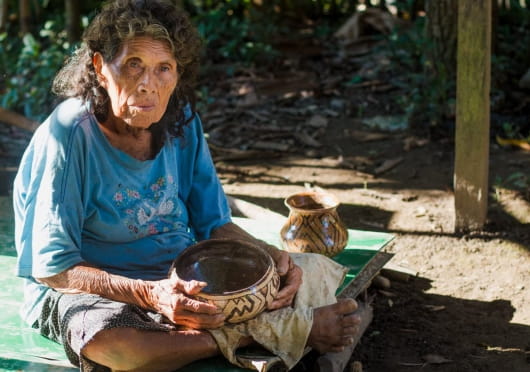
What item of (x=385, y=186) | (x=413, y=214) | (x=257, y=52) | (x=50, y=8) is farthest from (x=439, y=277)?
(x=50, y=8)

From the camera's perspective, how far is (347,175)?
6.08m

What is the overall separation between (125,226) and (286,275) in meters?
0.70

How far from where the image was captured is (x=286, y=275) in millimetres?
3125

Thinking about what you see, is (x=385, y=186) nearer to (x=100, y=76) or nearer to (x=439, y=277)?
(x=439, y=277)

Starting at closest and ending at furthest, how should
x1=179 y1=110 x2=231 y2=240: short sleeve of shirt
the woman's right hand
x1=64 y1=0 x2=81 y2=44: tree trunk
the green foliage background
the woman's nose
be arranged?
the woman's right hand < the woman's nose < x1=179 y1=110 x2=231 y2=240: short sleeve of shirt < the green foliage background < x1=64 y1=0 x2=81 y2=44: tree trunk

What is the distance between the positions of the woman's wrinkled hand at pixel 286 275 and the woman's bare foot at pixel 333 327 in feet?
0.42

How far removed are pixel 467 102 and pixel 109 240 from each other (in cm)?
264

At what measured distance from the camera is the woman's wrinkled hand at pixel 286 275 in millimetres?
3016

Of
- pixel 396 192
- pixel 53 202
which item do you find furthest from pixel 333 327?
pixel 396 192

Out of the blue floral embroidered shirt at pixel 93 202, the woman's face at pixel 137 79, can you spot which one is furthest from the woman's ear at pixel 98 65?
the blue floral embroidered shirt at pixel 93 202

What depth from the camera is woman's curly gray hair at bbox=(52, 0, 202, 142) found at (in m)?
2.84

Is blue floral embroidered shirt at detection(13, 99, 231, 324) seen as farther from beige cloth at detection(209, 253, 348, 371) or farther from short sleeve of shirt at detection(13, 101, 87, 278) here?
beige cloth at detection(209, 253, 348, 371)

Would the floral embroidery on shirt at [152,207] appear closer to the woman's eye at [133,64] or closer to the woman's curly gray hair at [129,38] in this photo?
the woman's curly gray hair at [129,38]

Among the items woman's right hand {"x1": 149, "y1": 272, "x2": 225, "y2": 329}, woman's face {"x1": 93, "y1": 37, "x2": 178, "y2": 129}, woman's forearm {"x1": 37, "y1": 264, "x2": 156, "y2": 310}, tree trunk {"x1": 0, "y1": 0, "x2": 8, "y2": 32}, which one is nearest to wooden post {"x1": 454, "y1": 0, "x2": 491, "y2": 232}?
woman's face {"x1": 93, "y1": 37, "x2": 178, "y2": 129}
